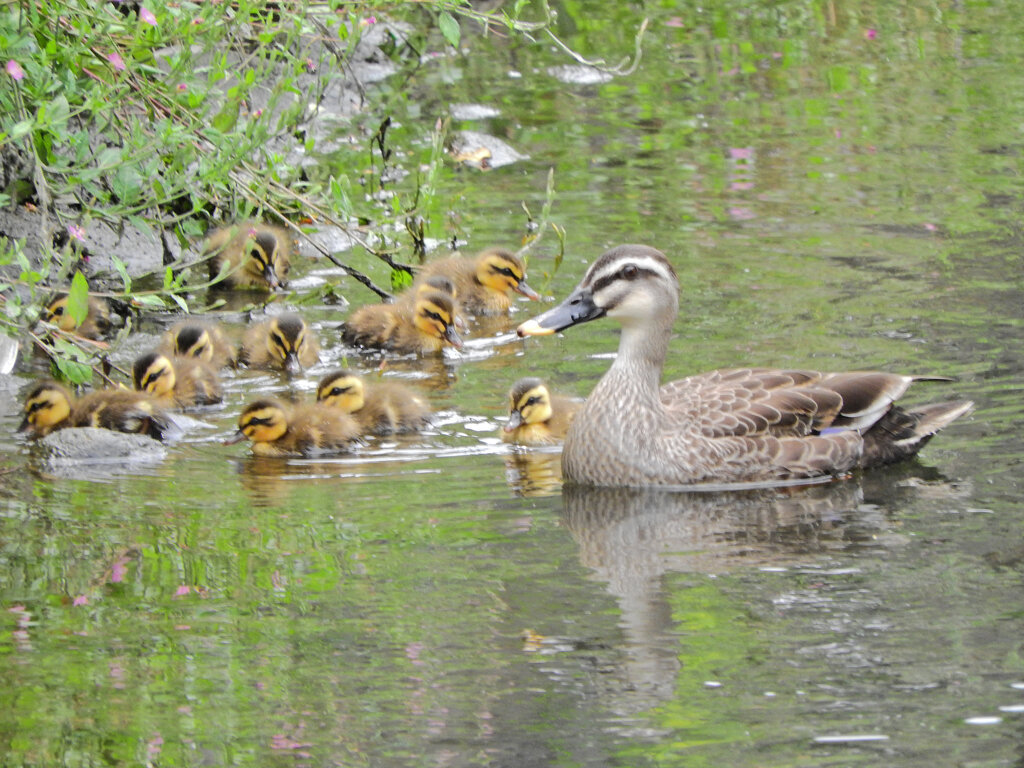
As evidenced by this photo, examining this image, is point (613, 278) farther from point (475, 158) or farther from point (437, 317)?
point (475, 158)

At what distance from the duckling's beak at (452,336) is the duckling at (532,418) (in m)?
1.13

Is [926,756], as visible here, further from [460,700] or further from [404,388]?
[404,388]

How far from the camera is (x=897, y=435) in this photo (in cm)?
624

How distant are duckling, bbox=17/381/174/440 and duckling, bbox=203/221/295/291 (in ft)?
6.23

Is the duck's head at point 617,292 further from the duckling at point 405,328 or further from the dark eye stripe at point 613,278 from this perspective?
the duckling at point 405,328

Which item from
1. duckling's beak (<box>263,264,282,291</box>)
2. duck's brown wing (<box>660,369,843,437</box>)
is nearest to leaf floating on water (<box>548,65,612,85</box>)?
duckling's beak (<box>263,264,282,291</box>)

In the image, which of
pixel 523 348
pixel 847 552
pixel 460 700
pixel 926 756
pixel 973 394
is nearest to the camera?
pixel 926 756

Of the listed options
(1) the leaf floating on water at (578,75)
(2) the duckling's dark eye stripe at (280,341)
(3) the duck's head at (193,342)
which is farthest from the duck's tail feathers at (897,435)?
(1) the leaf floating on water at (578,75)

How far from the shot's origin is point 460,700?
4.11 m

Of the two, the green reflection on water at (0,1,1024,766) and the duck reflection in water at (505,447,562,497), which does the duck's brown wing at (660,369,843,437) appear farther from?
the duck reflection in water at (505,447,562,497)

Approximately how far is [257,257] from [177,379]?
1.68 m

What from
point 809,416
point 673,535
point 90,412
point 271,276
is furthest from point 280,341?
point 673,535

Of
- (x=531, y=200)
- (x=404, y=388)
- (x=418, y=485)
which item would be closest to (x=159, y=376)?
(x=404, y=388)

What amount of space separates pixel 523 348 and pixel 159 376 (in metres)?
1.81
